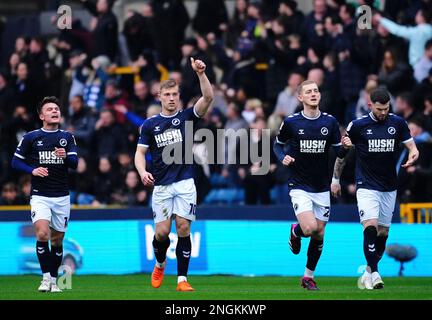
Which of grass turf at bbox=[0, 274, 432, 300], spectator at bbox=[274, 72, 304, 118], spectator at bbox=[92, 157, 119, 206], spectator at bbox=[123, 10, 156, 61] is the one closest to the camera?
grass turf at bbox=[0, 274, 432, 300]

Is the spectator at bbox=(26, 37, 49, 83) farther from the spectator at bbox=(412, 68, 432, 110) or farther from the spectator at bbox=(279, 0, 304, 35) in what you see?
the spectator at bbox=(412, 68, 432, 110)

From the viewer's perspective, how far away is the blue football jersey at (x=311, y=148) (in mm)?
15867

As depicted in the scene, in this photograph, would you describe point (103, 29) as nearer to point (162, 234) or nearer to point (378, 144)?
point (162, 234)

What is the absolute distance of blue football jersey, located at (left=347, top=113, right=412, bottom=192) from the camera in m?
15.9

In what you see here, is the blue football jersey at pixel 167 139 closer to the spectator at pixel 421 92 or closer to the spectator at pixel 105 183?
the spectator at pixel 421 92

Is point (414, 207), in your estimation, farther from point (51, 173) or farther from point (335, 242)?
point (51, 173)

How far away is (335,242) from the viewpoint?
19188 millimetres

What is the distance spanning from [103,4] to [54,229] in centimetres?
973

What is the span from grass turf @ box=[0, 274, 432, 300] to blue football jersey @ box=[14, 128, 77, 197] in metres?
1.36

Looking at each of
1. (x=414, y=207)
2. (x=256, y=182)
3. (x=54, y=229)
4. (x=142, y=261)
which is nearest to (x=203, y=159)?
Answer: (x=256, y=182)

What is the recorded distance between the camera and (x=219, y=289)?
648 inches

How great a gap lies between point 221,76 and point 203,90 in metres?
10.2

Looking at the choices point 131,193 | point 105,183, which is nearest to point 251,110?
point 131,193

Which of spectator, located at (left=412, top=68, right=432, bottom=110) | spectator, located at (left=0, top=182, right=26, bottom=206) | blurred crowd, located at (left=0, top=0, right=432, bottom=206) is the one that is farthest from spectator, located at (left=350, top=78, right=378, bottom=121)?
spectator, located at (left=0, top=182, right=26, bottom=206)
